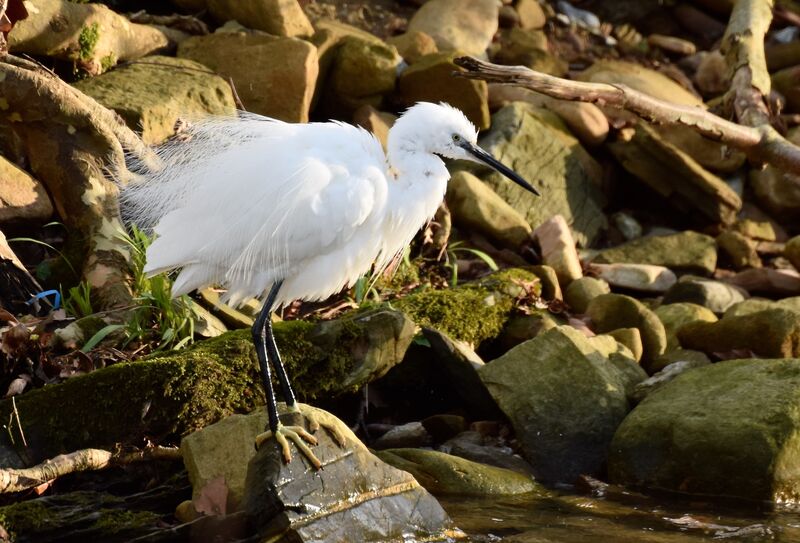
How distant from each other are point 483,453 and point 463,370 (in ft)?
1.76

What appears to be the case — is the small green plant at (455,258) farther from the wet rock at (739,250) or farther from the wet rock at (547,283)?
the wet rock at (739,250)

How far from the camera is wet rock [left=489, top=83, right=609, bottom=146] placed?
950 cm

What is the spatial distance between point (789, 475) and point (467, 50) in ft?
17.9

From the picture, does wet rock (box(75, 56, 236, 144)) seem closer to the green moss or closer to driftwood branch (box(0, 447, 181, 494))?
the green moss

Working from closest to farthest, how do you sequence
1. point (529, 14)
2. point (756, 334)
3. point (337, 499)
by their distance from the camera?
point (337, 499), point (756, 334), point (529, 14)

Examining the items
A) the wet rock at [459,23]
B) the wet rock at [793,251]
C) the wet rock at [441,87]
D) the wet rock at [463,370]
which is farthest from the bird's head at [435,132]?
the wet rock at [459,23]

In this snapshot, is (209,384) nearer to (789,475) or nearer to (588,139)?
Answer: (789,475)

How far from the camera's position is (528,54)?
1017 centimetres

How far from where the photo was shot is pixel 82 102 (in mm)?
6617

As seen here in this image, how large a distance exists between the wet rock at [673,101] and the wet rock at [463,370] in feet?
13.4

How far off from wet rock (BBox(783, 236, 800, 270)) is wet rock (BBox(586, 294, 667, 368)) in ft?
7.17

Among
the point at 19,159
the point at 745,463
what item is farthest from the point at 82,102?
the point at 745,463

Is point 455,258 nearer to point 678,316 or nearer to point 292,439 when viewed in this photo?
point 678,316

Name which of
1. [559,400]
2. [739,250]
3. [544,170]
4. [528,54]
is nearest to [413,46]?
[528,54]
